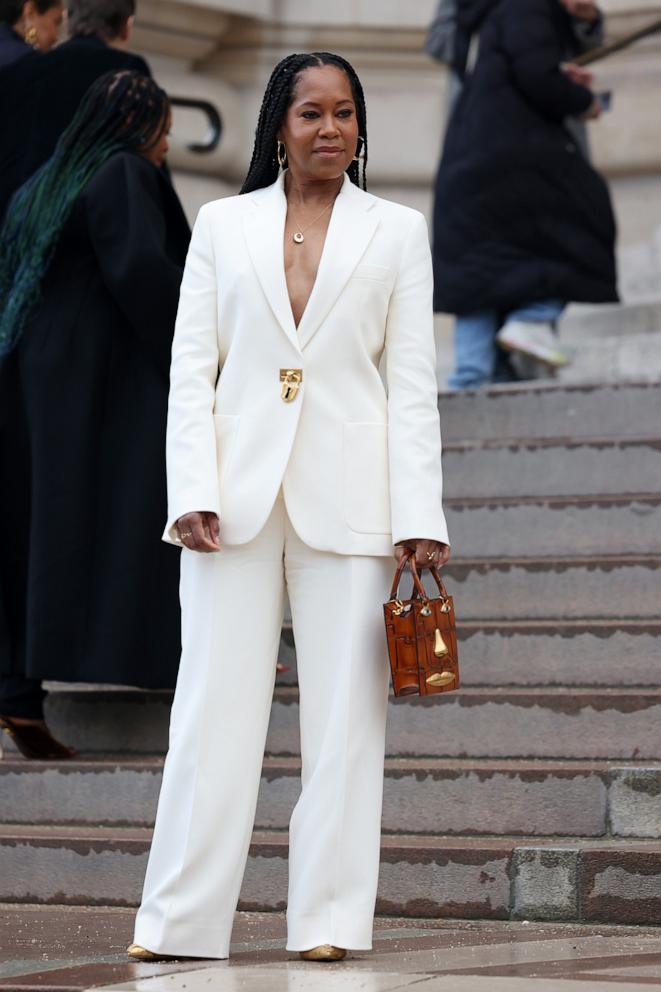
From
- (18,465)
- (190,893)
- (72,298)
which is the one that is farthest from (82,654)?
(190,893)

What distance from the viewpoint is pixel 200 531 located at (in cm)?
408

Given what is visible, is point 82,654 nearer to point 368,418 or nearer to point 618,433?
point 368,418

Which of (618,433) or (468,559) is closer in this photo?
(468,559)

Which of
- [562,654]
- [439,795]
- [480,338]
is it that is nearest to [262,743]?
[439,795]

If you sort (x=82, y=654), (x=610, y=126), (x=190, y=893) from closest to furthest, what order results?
1. (x=190, y=893)
2. (x=82, y=654)
3. (x=610, y=126)

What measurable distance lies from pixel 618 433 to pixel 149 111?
2337 mm

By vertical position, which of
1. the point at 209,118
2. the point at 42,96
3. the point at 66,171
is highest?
the point at 209,118

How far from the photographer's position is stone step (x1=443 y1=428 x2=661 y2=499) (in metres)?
7.08

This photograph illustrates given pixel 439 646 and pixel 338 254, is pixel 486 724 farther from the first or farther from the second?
pixel 338 254

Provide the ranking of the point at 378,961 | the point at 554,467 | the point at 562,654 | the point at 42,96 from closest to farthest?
the point at 378,961 → the point at 562,654 → the point at 42,96 → the point at 554,467

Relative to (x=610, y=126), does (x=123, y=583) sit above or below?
below

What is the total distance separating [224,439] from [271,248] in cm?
42

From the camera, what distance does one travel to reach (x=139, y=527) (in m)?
5.96

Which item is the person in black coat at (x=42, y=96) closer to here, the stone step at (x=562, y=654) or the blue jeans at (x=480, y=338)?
the stone step at (x=562, y=654)
